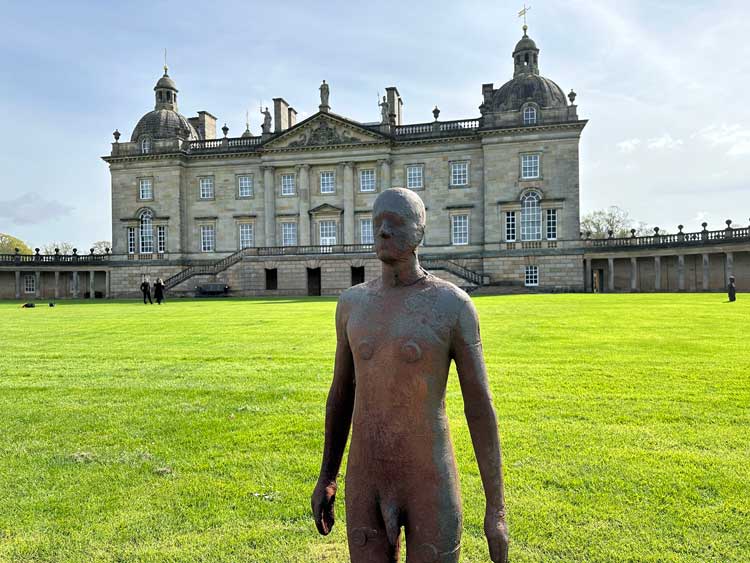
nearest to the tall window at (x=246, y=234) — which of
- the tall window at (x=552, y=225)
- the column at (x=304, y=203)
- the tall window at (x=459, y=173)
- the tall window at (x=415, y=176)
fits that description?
the column at (x=304, y=203)

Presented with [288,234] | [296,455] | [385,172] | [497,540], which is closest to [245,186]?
[288,234]

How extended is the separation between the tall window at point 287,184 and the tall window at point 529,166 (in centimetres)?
2064

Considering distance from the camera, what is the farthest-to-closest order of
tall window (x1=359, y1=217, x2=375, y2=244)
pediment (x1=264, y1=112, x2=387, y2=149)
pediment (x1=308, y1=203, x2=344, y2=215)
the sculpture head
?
pediment (x1=308, y1=203, x2=344, y2=215)
tall window (x1=359, y1=217, x2=375, y2=244)
pediment (x1=264, y1=112, x2=387, y2=149)
the sculpture head

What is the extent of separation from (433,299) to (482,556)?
252 cm

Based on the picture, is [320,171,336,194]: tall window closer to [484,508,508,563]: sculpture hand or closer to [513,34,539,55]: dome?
[513,34,539,55]: dome

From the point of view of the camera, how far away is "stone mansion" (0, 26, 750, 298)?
43000mm

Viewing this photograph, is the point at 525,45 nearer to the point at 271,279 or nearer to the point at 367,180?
the point at 367,180

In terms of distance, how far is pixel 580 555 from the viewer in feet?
12.6

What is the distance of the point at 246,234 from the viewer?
164ft

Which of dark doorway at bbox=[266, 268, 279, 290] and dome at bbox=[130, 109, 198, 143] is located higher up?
dome at bbox=[130, 109, 198, 143]

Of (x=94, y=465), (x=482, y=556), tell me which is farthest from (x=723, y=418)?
(x=94, y=465)

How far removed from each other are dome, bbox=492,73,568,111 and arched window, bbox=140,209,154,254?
33.4 meters

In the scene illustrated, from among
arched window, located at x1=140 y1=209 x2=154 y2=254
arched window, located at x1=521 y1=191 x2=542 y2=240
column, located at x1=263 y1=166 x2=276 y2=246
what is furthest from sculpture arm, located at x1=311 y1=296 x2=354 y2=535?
arched window, located at x1=140 y1=209 x2=154 y2=254

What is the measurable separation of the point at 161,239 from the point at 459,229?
2814 cm
